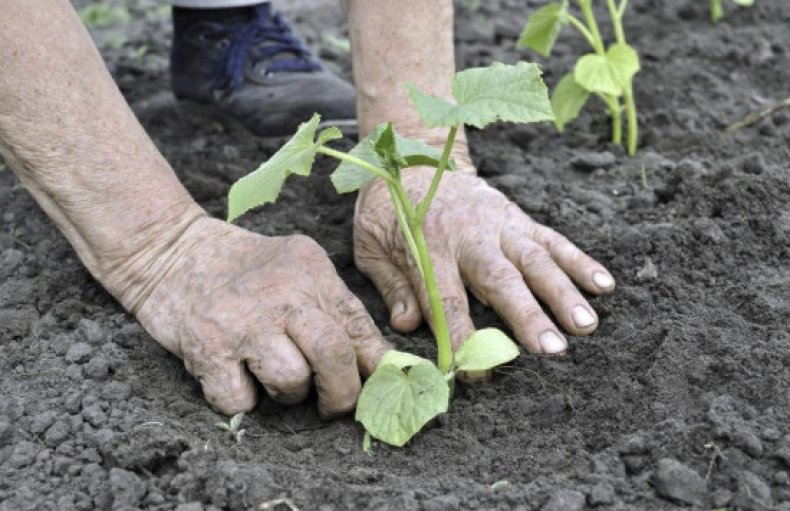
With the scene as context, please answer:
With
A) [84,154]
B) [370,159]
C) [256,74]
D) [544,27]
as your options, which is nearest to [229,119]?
[256,74]

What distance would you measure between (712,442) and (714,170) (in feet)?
3.18

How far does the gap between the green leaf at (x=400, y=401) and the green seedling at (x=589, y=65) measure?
105 centimetres

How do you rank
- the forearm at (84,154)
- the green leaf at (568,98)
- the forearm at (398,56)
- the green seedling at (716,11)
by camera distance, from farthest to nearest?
1. the green seedling at (716,11)
2. the green leaf at (568,98)
3. the forearm at (398,56)
4. the forearm at (84,154)

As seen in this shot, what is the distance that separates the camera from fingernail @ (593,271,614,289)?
82.1 inches

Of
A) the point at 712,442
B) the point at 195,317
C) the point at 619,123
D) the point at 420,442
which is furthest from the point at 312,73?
the point at 712,442

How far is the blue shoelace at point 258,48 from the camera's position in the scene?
305 centimetres

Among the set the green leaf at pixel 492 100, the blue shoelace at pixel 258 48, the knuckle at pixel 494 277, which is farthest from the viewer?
the blue shoelace at pixel 258 48

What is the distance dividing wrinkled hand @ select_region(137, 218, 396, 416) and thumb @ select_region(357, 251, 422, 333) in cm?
15

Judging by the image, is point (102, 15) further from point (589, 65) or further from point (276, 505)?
point (276, 505)

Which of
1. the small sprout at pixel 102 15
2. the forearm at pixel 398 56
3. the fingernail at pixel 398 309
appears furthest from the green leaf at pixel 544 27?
the small sprout at pixel 102 15

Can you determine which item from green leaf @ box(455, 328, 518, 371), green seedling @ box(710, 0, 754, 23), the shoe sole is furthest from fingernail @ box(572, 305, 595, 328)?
green seedling @ box(710, 0, 754, 23)

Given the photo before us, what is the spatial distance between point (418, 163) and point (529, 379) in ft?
1.52

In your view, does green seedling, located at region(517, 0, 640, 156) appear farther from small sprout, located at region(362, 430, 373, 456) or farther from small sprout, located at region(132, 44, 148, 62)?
small sprout, located at region(132, 44, 148, 62)

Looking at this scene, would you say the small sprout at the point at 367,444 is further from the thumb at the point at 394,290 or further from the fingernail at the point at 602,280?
the fingernail at the point at 602,280
